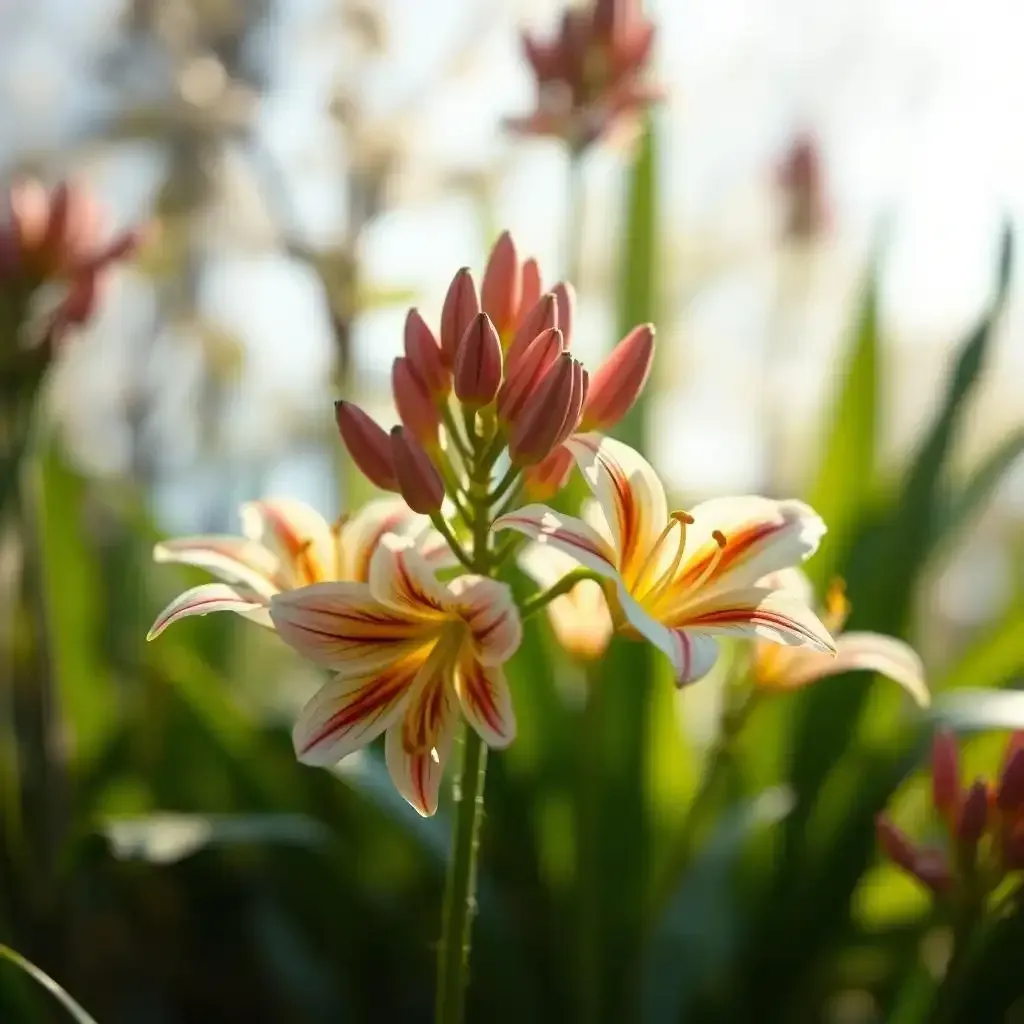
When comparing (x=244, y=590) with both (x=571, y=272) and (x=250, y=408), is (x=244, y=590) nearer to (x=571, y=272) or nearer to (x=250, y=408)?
(x=571, y=272)

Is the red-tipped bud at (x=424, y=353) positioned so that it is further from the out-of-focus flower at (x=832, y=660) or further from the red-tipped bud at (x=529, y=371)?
the out-of-focus flower at (x=832, y=660)

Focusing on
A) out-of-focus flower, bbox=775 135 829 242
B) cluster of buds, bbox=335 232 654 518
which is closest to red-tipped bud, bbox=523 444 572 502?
cluster of buds, bbox=335 232 654 518

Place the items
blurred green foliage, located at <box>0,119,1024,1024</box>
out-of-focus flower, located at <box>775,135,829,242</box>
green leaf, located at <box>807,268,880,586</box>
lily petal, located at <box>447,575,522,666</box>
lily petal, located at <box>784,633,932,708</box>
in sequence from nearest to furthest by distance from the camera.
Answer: lily petal, located at <box>447,575,522,666</box> → lily petal, located at <box>784,633,932,708</box> → blurred green foliage, located at <box>0,119,1024,1024</box> → green leaf, located at <box>807,268,880,586</box> → out-of-focus flower, located at <box>775,135,829,242</box>

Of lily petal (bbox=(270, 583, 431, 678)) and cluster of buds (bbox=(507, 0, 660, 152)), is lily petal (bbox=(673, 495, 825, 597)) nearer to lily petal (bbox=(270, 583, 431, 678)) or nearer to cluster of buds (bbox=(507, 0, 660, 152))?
lily petal (bbox=(270, 583, 431, 678))

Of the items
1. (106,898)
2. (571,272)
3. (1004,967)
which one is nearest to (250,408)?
(106,898)

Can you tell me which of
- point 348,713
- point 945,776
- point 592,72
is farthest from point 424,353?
point 592,72

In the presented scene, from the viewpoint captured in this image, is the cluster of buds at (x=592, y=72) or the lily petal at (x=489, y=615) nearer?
the lily petal at (x=489, y=615)

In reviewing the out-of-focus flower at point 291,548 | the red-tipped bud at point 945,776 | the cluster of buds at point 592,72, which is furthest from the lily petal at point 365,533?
the cluster of buds at point 592,72
